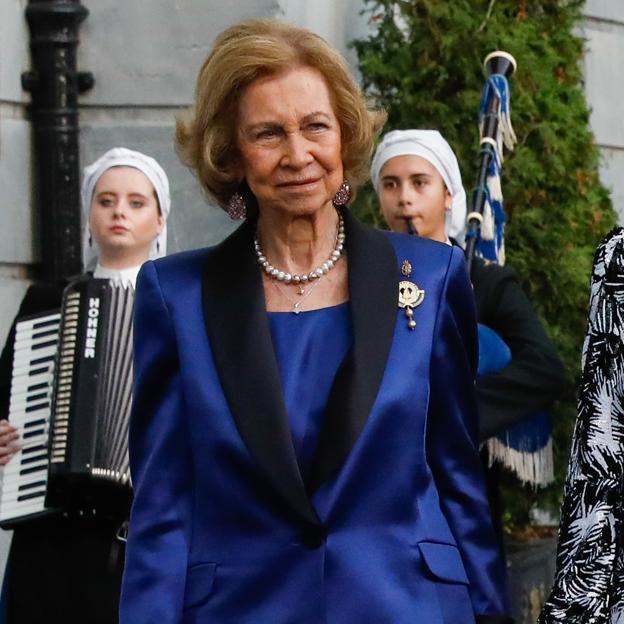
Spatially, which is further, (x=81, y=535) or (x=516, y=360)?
(x=516, y=360)

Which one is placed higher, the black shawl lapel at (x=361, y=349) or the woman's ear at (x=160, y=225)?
Answer: the woman's ear at (x=160, y=225)

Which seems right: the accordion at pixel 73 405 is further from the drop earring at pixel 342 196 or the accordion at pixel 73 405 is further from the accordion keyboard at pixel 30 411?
the drop earring at pixel 342 196

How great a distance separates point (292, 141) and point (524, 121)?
3.29 metres

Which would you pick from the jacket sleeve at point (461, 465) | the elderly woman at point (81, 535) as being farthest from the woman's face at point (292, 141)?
the elderly woman at point (81, 535)

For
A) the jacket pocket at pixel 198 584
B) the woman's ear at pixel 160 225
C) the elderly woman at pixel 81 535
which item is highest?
the woman's ear at pixel 160 225

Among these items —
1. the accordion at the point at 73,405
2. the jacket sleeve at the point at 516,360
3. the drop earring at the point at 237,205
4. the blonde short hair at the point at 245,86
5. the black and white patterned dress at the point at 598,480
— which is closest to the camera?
the black and white patterned dress at the point at 598,480

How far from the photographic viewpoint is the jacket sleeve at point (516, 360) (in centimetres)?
620

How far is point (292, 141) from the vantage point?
446cm

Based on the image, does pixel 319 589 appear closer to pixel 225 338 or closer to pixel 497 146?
pixel 225 338

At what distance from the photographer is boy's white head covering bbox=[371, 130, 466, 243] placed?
6.57 metres

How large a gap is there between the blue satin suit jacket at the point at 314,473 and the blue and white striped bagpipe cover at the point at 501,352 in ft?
5.51

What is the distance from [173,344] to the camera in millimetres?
4492

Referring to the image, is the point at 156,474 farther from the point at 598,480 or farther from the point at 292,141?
the point at 598,480

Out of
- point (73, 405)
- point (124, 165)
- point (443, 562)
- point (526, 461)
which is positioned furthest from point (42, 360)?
point (443, 562)
